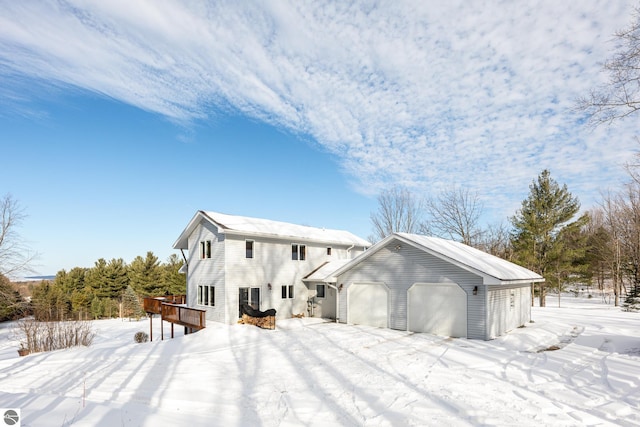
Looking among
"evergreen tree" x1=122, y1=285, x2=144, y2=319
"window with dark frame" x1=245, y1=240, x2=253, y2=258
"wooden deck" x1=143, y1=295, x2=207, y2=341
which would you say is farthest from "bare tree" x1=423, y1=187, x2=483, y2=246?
"evergreen tree" x1=122, y1=285, x2=144, y2=319

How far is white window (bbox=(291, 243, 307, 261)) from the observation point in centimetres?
2116

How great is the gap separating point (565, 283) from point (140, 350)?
1288 inches

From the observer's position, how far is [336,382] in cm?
787

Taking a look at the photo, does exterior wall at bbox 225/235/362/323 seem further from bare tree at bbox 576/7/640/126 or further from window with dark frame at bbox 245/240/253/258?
bare tree at bbox 576/7/640/126

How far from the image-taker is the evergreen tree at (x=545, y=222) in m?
27.8

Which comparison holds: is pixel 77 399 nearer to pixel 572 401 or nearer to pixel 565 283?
pixel 572 401

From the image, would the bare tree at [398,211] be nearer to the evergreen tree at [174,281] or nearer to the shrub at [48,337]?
the evergreen tree at [174,281]

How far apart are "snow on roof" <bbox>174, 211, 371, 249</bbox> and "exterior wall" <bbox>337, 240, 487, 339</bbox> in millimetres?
4964

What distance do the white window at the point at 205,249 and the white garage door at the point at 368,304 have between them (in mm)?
8367

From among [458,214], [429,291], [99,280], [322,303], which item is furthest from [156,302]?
[99,280]

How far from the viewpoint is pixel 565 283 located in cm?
2931

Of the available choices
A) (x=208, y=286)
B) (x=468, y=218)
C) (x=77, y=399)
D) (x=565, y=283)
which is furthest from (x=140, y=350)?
(x=565, y=283)

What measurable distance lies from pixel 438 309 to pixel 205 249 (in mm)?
12945

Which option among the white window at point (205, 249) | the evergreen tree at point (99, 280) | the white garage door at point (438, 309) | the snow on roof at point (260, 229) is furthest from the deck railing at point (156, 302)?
the evergreen tree at point (99, 280)
